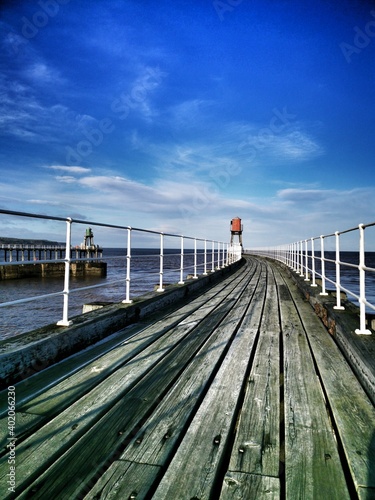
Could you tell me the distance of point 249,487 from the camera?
1.17 meters

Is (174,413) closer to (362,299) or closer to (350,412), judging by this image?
(350,412)

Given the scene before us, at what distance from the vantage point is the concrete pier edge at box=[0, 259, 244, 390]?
2035 mm

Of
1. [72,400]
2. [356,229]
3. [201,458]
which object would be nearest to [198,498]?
[201,458]

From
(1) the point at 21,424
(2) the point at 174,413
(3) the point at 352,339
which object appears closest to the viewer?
(1) the point at 21,424

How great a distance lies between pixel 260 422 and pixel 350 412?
50cm

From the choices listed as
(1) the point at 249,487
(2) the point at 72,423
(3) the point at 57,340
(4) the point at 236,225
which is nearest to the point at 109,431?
(2) the point at 72,423

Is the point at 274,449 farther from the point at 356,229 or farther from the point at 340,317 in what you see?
the point at 356,229

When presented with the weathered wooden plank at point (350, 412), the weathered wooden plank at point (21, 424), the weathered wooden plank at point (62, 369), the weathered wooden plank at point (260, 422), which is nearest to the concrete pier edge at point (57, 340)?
the weathered wooden plank at point (62, 369)

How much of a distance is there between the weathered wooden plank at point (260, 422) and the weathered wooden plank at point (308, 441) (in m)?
0.06

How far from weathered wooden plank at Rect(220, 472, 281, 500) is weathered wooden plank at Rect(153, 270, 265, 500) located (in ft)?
0.17

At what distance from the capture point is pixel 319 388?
2.02m

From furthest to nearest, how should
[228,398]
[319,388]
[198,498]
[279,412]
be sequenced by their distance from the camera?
[319,388]
[228,398]
[279,412]
[198,498]

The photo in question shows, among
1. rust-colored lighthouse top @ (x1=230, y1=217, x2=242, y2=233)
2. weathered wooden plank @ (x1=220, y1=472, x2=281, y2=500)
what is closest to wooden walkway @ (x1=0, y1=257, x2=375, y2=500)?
weathered wooden plank @ (x1=220, y1=472, x2=281, y2=500)

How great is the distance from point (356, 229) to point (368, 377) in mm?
1733
